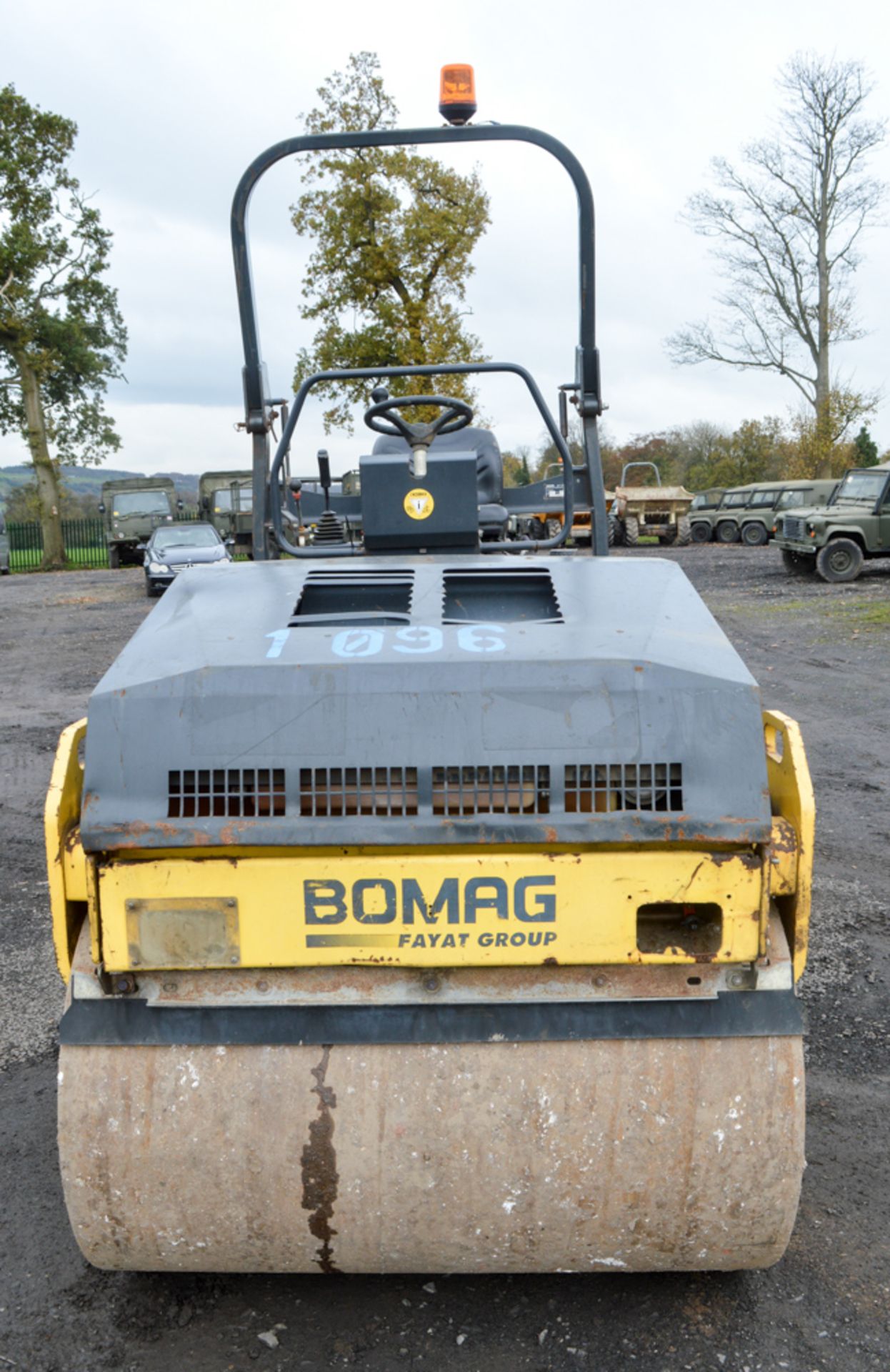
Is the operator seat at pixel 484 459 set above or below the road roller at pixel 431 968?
above

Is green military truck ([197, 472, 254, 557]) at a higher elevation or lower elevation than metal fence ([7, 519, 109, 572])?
higher

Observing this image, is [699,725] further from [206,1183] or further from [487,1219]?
[206,1183]

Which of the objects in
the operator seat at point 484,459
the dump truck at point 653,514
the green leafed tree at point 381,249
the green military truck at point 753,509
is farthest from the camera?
the dump truck at point 653,514

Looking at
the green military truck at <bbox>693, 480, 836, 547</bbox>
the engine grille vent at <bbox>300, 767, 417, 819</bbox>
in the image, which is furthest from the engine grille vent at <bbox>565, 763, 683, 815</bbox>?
the green military truck at <bbox>693, 480, 836, 547</bbox>

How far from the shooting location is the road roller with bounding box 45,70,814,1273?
7.34 ft

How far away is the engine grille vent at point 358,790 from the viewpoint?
7.41ft

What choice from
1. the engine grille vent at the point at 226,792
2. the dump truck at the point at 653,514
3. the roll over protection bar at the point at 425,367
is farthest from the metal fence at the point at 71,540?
the engine grille vent at the point at 226,792

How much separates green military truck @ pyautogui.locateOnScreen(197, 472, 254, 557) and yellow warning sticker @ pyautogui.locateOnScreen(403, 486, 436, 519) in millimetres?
22572

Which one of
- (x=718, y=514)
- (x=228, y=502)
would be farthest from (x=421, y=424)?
(x=718, y=514)

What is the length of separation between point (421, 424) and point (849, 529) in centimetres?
1631

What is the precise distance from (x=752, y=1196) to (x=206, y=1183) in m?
1.01

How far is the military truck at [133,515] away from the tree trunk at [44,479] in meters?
4.06

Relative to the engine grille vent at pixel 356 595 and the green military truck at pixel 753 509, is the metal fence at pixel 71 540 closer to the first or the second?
the green military truck at pixel 753 509

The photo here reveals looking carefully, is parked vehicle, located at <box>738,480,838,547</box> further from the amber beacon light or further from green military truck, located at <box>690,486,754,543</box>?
the amber beacon light
